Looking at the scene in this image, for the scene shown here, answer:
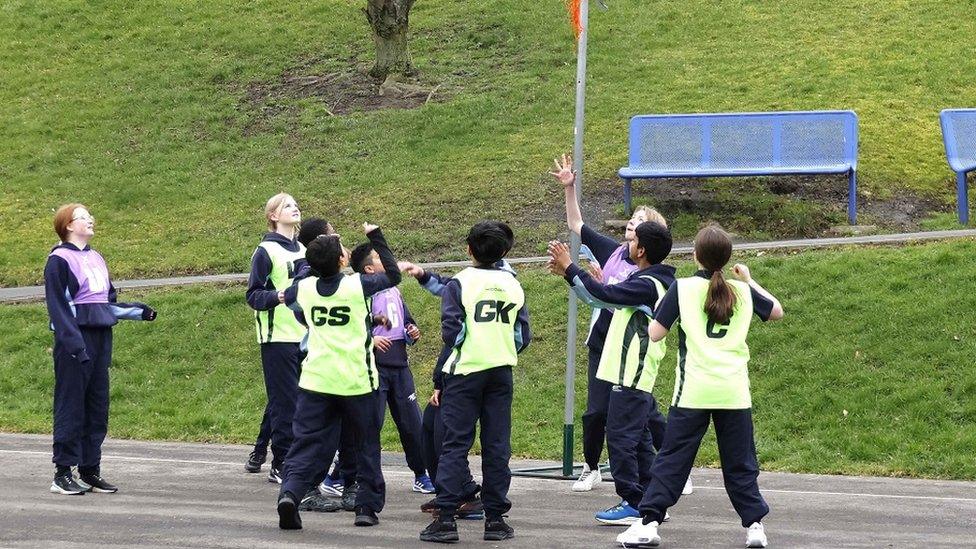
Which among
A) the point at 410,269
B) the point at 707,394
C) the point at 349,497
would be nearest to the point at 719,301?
the point at 707,394

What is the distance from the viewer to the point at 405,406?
894cm

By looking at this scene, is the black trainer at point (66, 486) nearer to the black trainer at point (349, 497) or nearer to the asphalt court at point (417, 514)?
the asphalt court at point (417, 514)

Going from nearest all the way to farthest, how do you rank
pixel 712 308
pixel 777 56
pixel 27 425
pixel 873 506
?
pixel 712 308 → pixel 873 506 → pixel 27 425 → pixel 777 56

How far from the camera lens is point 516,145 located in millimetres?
19984

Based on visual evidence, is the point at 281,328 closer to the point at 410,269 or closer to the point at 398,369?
the point at 398,369

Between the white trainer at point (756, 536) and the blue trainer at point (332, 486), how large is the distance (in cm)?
297

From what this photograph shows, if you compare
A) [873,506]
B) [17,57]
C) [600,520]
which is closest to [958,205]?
[873,506]

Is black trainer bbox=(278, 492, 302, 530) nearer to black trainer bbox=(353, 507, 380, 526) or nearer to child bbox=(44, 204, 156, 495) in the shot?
black trainer bbox=(353, 507, 380, 526)

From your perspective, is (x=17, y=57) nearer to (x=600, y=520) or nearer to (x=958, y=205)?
(x=958, y=205)

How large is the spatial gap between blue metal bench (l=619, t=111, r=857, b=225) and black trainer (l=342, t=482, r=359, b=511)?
9.09 m

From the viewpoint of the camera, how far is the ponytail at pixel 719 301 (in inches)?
276

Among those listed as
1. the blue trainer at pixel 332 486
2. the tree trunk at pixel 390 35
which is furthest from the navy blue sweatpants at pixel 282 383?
the tree trunk at pixel 390 35

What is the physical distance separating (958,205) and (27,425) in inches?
431

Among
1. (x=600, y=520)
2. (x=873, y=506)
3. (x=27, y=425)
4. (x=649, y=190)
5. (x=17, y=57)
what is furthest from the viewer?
(x=17, y=57)
